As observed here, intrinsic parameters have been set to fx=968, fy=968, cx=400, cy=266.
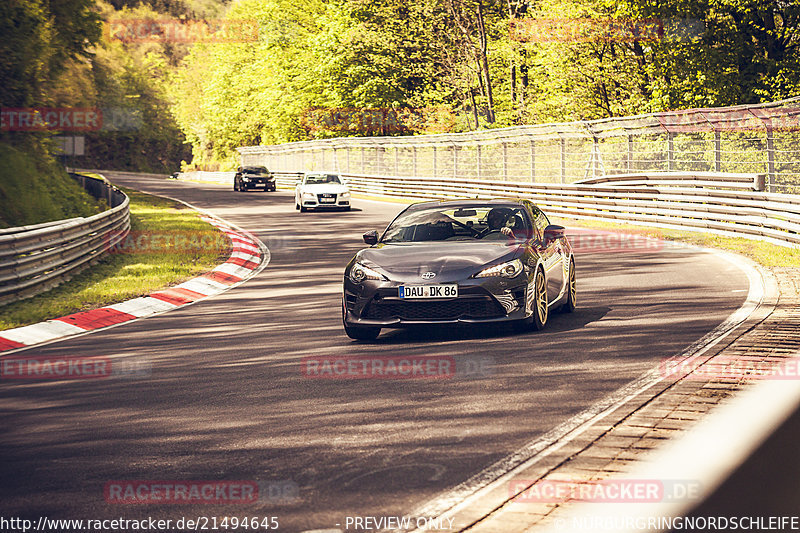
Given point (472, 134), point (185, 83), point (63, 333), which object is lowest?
point (63, 333)

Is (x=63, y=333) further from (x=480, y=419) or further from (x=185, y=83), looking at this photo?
(x=185, y=83)

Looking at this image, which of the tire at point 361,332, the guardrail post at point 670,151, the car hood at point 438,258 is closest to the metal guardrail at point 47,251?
the tire at point 361,332

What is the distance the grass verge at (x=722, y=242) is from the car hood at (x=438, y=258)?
23.4 ft

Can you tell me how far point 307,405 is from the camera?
267 inches

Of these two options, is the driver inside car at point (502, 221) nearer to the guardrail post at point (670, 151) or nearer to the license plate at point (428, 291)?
the license plate at point (428, 291)

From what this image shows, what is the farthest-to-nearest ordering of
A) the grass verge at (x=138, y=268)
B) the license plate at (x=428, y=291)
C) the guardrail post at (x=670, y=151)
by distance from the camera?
the guardrail post at (x=670, y=151) → the grass verge at (x=138, y=268) → the license plate at (x=428, y=291)

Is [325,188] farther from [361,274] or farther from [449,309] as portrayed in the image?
[449,309]

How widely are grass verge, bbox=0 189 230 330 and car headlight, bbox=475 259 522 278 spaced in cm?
665

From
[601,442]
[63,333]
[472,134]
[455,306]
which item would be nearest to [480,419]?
[601,442]

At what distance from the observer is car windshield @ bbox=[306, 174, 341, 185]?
36.5 meters

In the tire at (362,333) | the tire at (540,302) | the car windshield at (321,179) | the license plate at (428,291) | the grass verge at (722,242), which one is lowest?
the grass verge at (722,242)

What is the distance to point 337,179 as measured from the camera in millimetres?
36750

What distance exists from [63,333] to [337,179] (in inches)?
988

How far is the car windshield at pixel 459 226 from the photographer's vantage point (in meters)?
10.3
